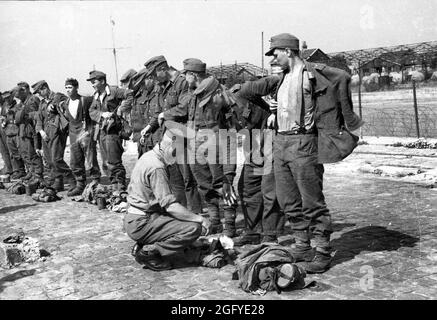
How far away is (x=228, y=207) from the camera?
7035 millimetres

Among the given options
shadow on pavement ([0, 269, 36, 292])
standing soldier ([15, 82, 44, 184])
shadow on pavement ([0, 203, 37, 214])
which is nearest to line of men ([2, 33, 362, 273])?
shadow on pavement ([0, 269, 36, 292])

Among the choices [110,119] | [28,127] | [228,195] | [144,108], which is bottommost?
[228,195]

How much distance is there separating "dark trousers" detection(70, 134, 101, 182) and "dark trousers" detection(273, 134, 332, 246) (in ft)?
19.9

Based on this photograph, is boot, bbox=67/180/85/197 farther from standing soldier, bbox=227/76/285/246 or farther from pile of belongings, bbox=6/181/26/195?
standing soldier, bbox=227/76/285/246

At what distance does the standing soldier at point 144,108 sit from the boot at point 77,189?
2178 millimetres

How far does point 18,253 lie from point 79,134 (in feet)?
16.6

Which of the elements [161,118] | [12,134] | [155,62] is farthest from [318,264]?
[12,134]

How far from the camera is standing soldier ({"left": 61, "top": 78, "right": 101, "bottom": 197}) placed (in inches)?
430

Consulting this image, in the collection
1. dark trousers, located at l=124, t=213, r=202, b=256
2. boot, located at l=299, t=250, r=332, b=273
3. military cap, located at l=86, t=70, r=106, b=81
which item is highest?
military cap, located at l=86, t=70, r=106, b=81

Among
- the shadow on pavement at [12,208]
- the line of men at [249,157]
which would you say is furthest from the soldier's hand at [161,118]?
the shadow on pavement at [12,208]

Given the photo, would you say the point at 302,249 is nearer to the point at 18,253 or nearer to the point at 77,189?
the point at 18,253

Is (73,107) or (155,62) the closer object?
(155,62)

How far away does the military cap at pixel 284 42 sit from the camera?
5.58m

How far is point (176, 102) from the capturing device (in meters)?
8.71
